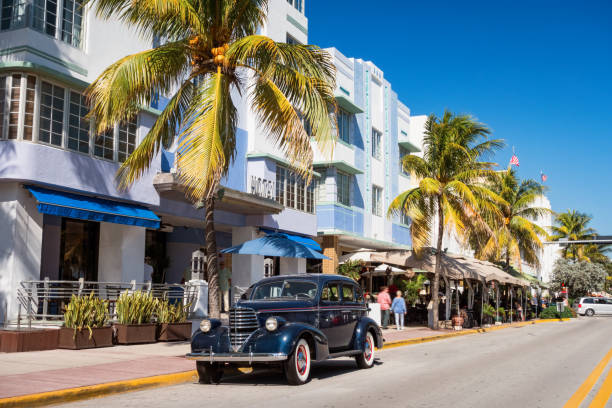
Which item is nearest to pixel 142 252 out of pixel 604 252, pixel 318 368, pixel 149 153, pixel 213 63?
pixel 149 153

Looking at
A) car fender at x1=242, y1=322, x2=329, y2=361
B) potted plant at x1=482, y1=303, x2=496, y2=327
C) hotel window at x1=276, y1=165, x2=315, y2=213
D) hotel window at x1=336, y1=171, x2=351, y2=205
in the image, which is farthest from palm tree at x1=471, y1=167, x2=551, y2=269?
car fender at x1=242, y1=322, x2=329, y2=361

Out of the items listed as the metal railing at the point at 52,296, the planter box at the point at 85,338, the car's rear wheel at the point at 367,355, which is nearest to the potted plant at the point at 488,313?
the metal railing at the point at 52,296

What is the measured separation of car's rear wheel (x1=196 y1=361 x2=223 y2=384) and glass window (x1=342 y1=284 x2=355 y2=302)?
9.52ft

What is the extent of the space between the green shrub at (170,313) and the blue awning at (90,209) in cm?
266

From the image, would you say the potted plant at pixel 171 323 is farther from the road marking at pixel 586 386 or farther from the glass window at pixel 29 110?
the road marking at pixel 586 386

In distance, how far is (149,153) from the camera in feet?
46.0

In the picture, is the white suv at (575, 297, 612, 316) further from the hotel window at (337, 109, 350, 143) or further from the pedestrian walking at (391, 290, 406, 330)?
the pedestrian walking at (391, 290, 406, 330)

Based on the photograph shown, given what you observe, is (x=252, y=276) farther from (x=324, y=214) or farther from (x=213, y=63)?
(x=213, y=63)

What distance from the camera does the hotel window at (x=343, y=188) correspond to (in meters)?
32.0

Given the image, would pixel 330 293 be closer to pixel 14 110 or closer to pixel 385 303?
pixel 14 110

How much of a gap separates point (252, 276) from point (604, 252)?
6913 cm

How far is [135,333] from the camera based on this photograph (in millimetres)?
15367

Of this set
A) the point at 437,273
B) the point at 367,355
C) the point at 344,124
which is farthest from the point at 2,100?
the point at 344,124

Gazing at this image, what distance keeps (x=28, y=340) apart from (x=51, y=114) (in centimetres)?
593
